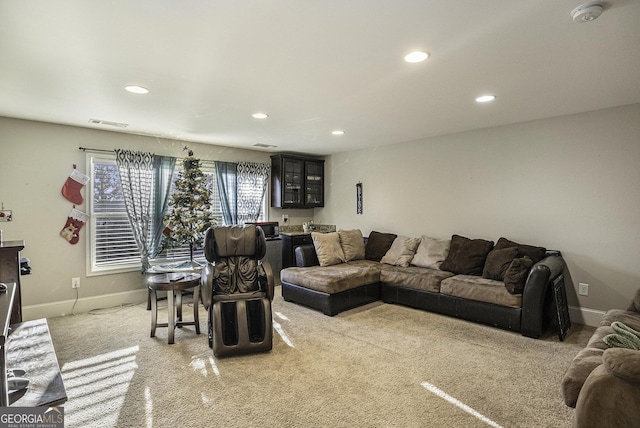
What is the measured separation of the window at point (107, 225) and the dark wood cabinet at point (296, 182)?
2.44 meters

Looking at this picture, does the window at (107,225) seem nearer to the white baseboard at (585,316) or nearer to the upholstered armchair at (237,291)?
the upholstered armchair at (237,291)

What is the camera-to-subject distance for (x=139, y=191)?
4.78 meters

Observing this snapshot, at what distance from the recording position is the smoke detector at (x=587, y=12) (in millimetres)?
1759

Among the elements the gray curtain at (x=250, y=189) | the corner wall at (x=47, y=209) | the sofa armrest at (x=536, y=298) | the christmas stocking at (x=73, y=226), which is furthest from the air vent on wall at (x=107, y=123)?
the sofa armrest at (x=536, y=298)

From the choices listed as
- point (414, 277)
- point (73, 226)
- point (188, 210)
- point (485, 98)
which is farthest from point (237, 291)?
point (485, 98)

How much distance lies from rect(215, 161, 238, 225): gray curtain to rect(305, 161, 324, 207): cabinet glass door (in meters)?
1.39

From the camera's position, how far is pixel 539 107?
3.60 metres

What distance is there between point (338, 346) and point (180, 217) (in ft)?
9.17

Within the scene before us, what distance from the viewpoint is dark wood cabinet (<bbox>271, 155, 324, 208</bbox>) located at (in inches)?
244

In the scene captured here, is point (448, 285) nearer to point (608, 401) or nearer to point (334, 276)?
point (334, 276)

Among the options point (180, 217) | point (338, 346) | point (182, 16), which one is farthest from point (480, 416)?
point (180, 217)

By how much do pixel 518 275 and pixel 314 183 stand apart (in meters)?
3.99

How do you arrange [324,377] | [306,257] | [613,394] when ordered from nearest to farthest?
[613,394], [324,377], [306,257]

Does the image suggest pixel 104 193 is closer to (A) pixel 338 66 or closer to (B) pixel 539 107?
(A) pixel 338 66
